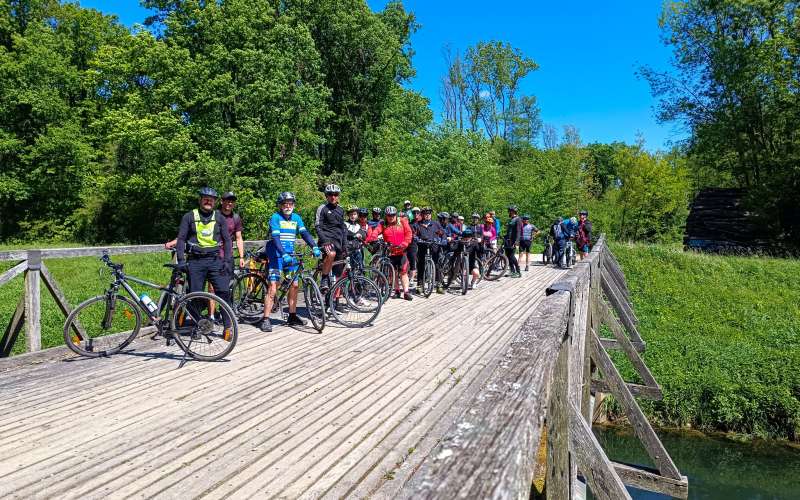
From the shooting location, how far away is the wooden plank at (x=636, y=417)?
6.66 metres

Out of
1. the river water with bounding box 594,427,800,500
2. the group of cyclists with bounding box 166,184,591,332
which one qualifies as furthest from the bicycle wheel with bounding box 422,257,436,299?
the river water with bounding box 594,427,800,500

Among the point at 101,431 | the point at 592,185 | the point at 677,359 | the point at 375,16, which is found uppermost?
the point at 375,16

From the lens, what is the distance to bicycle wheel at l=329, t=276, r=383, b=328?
8.05 m

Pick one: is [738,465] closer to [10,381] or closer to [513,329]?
[513,329]

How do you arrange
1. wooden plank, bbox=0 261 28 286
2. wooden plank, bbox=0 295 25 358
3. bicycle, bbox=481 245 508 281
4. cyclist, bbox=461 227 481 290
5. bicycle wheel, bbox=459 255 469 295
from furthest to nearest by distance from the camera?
1. bicycle, bbox=481 245 508 281
2. cyclist, bbox=461 227 481 290
3. bicycle wheel, bbox=459 255 469 295
4. wooden plank, bbox=0 295 25 358
5. wooden plank, bbox=0 261 28 286

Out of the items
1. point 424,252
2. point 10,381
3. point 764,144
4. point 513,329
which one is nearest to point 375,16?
point 764,144

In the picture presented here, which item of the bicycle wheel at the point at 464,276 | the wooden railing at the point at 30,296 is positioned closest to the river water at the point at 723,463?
the bicycle wheel at the point at 464,276

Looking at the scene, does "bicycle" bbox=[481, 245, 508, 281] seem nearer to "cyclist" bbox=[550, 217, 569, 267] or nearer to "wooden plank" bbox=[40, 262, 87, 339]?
"cyclist" bbox=[550, 217, 569, 267]

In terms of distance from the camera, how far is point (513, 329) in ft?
26.5

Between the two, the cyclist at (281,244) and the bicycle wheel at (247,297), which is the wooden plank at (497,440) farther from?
the bicycle wheel at (247,297)

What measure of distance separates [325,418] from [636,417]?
15.3 feet

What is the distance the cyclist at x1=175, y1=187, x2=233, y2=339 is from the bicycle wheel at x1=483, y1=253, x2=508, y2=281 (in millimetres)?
9090

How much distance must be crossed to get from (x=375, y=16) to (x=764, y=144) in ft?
86.4

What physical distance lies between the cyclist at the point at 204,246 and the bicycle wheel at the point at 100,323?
0.79 m
